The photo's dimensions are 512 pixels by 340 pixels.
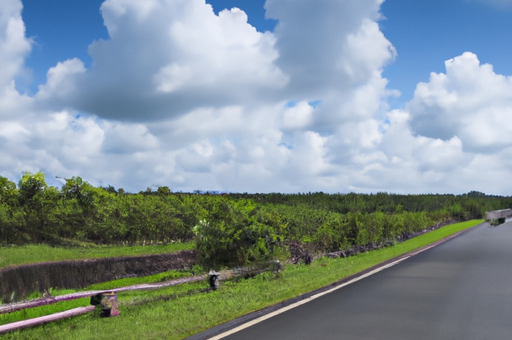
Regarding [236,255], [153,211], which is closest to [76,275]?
[153,211]

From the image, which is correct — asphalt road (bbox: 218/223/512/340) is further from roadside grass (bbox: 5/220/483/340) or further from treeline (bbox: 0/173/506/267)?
treeline (bbox: 0/173/506/267)

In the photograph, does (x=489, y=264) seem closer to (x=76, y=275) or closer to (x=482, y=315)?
(x=482, y=315)

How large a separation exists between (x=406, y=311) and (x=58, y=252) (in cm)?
4267

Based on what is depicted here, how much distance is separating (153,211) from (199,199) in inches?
822

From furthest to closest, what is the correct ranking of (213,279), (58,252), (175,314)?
1. (58,252)
2. (213,279)
3. (175,314)

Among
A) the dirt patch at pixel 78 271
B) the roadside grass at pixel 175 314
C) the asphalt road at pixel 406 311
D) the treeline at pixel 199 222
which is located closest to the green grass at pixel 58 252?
the dirt patch at pixel 78 271

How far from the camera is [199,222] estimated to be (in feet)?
58.2

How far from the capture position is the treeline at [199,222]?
16969 mm

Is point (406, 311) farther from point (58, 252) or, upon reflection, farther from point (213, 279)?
point (58, 252)

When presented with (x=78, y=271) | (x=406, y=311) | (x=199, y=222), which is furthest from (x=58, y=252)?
(x=406, y=311)

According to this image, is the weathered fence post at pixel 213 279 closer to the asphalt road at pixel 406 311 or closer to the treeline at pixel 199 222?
the treeline at pixel 199 222

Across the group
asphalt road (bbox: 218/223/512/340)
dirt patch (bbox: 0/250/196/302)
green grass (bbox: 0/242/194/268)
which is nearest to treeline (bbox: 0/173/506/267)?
asphalt road (bbox: 218/223/512/340)

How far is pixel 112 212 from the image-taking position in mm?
62219

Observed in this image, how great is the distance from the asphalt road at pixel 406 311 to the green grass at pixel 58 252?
117 feet
